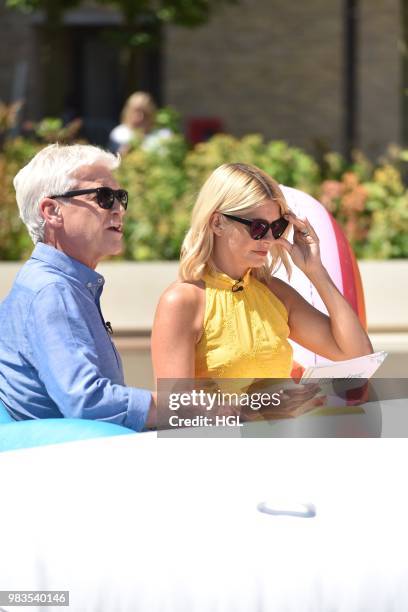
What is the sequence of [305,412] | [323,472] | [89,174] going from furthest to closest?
[89,174] → [305,412] → [323,472]

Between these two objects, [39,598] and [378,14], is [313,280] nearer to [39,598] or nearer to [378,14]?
[39,598]

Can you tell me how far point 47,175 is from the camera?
2.68m

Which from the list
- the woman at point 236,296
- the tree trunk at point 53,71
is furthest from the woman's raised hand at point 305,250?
the tree trunk at point 53,71

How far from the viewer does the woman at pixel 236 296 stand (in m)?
2.85

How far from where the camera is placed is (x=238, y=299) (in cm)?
296

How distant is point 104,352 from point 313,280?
0.67m

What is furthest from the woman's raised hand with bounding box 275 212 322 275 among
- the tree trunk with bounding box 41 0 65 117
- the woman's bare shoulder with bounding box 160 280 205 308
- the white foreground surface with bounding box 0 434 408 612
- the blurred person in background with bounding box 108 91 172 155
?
the tree trunk with bounding box 41 0 65 117

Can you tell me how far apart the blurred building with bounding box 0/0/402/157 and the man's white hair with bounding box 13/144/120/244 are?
14.2m

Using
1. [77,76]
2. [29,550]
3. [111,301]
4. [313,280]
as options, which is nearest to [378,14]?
[77,76]

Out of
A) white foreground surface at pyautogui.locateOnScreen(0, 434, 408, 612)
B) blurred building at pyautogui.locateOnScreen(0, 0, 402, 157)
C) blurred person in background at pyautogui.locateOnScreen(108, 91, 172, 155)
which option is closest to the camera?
white foreground surface at pyautogui.locateOnScreen(0, 434, 408, 612)

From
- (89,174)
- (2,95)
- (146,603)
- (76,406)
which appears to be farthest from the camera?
(2,95)

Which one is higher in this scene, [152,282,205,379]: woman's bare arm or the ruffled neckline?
the ruffled neckline

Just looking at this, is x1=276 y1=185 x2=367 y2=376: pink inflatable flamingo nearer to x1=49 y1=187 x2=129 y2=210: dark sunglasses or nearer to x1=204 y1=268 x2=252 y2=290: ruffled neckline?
x1=204 y1=268 x2=252 y2=290: ruffled neckline

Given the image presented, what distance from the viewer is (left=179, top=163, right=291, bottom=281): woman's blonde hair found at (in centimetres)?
285
